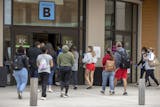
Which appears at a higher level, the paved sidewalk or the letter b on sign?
the letter b on sign

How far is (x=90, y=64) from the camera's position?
19.8 m

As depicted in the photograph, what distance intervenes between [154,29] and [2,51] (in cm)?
904

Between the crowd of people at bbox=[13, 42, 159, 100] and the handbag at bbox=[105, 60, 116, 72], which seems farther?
the handbag at bbox=[105, 60, 116, 72]

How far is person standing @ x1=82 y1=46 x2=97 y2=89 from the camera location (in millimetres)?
19703

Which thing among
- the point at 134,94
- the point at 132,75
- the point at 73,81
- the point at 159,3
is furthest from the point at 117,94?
the point at 159,3

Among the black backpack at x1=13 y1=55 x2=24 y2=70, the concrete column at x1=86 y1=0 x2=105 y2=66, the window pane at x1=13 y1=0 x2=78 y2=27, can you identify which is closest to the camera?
the black backpack at x1=13 y1=55 x2=24 y2=70

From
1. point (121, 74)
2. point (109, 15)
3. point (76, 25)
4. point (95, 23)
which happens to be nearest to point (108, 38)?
point (109, 15)

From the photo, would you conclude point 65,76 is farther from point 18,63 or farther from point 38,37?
point 38,37

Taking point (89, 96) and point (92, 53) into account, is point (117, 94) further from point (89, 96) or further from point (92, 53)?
point (92, 53)

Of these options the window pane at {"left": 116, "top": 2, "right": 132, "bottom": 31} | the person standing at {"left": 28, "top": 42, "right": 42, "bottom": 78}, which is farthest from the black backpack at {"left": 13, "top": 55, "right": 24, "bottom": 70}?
the window pane at {"left": 116, "top": 2, "right": 132, "bottom": 31}

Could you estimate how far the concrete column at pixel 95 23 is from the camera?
21406mm

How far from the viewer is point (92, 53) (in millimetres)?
19844

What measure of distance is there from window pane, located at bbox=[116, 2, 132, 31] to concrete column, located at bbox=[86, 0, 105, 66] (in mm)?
1603

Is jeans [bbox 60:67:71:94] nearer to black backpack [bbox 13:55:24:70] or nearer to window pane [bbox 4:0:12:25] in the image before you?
black backpack [bbox 13:55:24:70]
